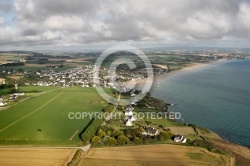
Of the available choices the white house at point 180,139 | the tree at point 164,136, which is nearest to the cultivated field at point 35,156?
the tree at point 164,136

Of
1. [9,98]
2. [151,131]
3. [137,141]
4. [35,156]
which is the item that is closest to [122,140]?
[137,141]

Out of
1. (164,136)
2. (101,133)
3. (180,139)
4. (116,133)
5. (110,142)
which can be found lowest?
(180,139)

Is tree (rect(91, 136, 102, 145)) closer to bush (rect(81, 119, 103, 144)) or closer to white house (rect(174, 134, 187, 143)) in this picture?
bush (rect(81, 119, 103, 144))

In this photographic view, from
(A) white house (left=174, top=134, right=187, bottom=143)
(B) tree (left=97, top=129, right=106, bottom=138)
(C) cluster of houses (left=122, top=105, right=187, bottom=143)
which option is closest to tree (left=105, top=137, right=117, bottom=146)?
(B) tree (left=97, top=129, right=106, bottom=138)

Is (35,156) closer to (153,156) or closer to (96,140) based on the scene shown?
(96,140)

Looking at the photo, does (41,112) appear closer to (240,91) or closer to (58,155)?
(58,155)

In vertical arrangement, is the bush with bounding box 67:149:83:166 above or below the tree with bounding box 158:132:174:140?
above
